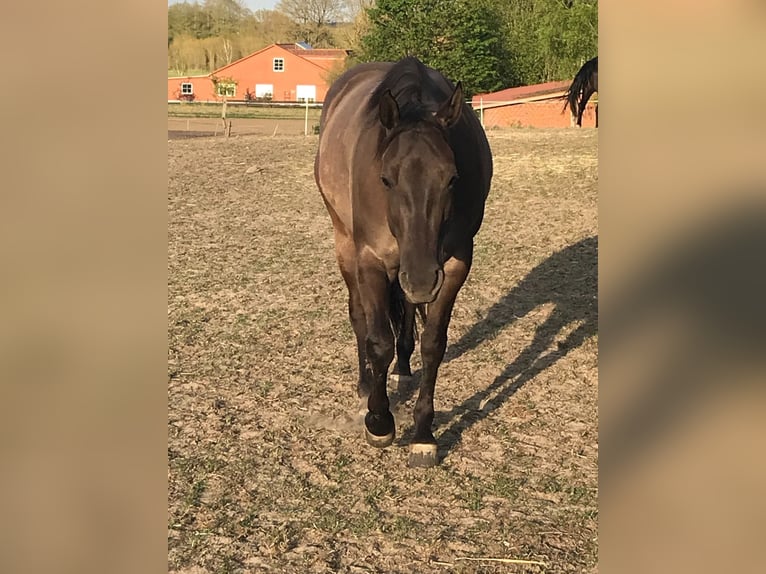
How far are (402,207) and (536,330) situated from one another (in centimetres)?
312

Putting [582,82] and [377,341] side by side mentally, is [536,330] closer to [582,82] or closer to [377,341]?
[377,341]

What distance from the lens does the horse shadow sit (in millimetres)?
4316

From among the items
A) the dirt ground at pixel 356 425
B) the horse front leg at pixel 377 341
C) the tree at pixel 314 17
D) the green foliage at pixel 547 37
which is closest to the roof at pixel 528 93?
the green foliage at pixel 547 37

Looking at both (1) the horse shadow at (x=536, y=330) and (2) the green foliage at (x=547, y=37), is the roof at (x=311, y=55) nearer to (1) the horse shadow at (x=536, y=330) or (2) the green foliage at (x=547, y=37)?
(2) the green foliage at (x=547, y=37)

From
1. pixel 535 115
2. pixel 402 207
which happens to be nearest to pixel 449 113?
pixel 402 207

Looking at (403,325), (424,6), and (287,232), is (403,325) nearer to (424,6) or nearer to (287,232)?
(287,232)

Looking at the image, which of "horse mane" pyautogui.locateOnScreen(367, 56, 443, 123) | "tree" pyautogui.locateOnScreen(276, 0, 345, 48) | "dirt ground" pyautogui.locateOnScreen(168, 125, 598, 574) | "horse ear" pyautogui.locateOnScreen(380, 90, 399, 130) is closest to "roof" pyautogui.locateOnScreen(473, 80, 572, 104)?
"dirt ground" pyautogui.locateOnScreen(168, 125, 598, 574)

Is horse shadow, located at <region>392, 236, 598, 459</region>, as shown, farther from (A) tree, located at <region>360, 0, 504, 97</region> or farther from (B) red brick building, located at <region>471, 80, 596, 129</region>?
(A) tree, located at <region>360, 0, 504, 97</region>

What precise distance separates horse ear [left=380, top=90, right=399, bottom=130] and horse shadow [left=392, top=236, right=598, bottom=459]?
5.75 ft
